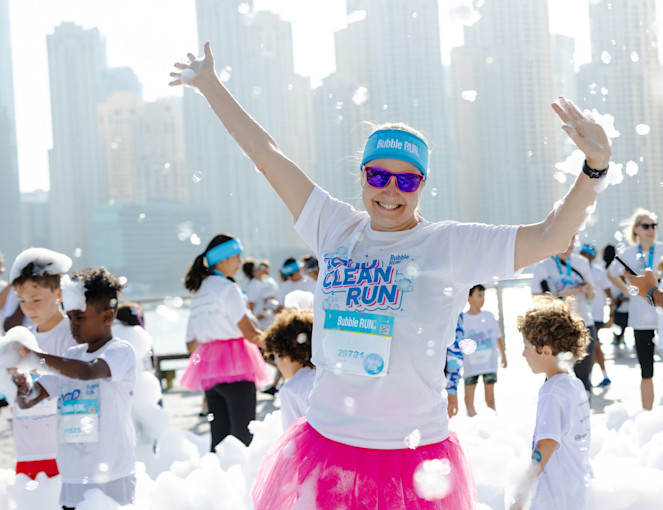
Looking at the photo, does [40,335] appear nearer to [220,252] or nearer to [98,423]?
[98,423]

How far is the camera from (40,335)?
10.5 feet

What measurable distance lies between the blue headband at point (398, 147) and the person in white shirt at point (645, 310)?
4.29 m

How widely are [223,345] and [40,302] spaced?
1.51m

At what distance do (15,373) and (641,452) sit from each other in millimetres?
3267

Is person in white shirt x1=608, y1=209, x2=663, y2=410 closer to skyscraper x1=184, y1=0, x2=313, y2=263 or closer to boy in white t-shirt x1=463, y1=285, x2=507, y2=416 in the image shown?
boy in white t-shirt x1=463, y1=285, x2=507, y2=416

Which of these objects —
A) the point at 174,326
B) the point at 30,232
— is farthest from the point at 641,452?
the point at 30,232

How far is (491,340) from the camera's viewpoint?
6031mm

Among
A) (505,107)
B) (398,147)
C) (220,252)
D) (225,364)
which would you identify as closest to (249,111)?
(505,107)

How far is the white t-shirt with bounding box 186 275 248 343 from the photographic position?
4426mm

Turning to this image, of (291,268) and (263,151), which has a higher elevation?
(263,151)

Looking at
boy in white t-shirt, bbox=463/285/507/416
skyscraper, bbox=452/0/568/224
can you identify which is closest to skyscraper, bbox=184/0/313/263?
boy in white t-shirt, bbox=463/285/507/416

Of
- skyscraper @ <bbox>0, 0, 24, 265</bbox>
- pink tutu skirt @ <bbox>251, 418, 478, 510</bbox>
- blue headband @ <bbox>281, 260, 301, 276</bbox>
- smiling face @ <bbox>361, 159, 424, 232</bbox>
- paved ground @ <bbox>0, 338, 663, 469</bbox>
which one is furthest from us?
skyscraper @ <bbox>0, 0, 24, 265</bbox>

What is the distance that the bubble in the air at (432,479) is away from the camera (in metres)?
1.64

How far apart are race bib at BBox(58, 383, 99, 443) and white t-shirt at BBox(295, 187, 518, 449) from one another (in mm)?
1339
